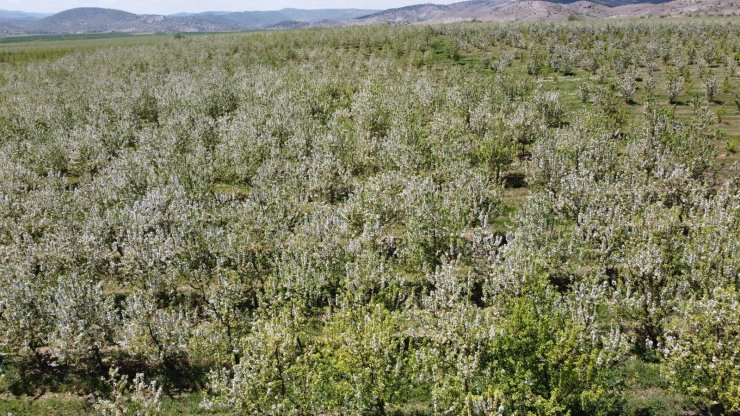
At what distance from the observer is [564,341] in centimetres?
1393

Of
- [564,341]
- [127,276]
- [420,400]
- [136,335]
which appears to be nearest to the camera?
[564,341]

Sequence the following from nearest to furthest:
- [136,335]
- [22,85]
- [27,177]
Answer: [136,335] < [27,177] < [22,85]

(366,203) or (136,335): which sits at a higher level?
(366,203)

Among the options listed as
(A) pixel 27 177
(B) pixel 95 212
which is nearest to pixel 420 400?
(B) pixel 95 212

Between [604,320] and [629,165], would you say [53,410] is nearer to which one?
[604,320]

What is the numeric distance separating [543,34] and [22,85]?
8244cm

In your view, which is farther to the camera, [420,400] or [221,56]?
[221,56]

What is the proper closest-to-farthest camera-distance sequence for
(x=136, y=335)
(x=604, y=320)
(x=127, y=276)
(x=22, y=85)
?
(x=136, y=335) → (x=604, y=320) → (x=127, y=276) → (x=22, y=85)

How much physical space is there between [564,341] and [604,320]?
720cm

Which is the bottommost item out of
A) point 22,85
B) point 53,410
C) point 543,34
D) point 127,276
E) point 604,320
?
point 53,410

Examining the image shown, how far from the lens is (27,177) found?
32.0m

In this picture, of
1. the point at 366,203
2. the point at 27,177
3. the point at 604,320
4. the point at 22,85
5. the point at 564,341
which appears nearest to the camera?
the point at 564,341

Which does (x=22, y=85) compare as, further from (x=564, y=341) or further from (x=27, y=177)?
(x=564, y=341)

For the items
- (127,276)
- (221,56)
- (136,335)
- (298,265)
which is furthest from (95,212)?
(221,56)
